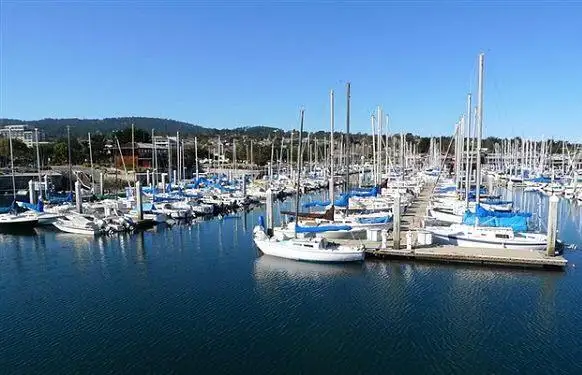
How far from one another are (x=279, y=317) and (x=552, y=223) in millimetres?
20050

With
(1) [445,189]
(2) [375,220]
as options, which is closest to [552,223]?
(2) [375,220]

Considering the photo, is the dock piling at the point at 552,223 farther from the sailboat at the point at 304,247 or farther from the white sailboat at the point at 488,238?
the sailboat at the point at 304,247

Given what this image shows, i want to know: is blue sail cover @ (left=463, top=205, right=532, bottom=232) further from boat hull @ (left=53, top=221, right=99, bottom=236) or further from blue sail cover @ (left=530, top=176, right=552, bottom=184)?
blue sail cover @ (left=530, top=176, right=552, bottom=184)

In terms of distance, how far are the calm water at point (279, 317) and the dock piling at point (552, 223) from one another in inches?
75.5

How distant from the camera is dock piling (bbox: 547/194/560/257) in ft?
104

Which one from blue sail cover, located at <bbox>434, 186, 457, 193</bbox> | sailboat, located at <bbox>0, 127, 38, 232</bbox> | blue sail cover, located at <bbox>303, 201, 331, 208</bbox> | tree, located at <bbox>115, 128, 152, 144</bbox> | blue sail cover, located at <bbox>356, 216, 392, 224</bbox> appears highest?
tree, located at <bbox>115, 128, 152, 144</bbox>

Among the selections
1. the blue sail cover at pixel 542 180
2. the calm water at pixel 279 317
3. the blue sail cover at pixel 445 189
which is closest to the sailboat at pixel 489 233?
the calm water at pixel 279 317

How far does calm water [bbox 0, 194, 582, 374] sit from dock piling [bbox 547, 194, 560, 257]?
192 centimetres

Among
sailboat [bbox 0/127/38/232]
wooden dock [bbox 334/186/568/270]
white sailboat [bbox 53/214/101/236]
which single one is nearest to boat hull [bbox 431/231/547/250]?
wooden dock [bbox 334/186/568/270]

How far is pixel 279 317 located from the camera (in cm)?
2500

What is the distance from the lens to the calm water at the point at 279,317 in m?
20.2

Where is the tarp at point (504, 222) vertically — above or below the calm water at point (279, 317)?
above

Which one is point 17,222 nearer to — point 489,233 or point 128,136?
point 489,233

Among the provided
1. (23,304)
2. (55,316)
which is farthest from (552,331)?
(23,304)
